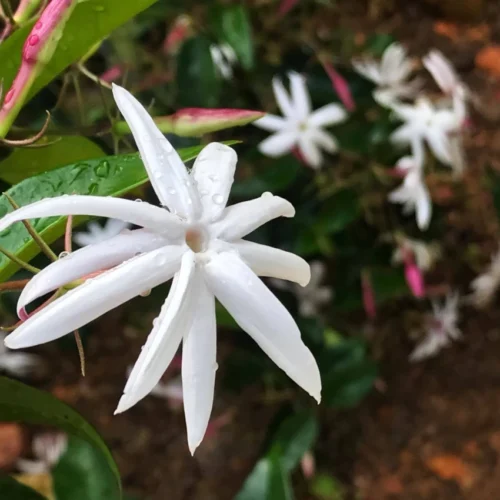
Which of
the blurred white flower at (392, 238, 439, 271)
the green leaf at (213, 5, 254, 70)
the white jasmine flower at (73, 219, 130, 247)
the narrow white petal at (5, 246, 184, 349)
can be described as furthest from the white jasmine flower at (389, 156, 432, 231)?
the narrow white petal at (5, 246, 184, 349)

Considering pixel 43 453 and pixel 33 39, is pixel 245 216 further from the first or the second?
pixel 43 453

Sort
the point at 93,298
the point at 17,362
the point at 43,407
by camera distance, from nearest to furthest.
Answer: the point at 93,298
the point at 43,407
the point at 17,362

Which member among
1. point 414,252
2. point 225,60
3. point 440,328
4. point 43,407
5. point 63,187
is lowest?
point 440,328

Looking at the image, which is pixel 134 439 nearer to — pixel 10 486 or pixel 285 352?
pixel 10 486

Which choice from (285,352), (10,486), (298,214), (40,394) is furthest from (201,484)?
(285,352)

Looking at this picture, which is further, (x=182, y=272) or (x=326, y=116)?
(x=326, y=116)

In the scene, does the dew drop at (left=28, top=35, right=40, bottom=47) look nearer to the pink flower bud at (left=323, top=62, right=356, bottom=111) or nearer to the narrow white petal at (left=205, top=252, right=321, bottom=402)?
the narrow white petal at (left=205, top=252, right=321, bottom=402)

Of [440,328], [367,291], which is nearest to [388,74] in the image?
[367,291]
